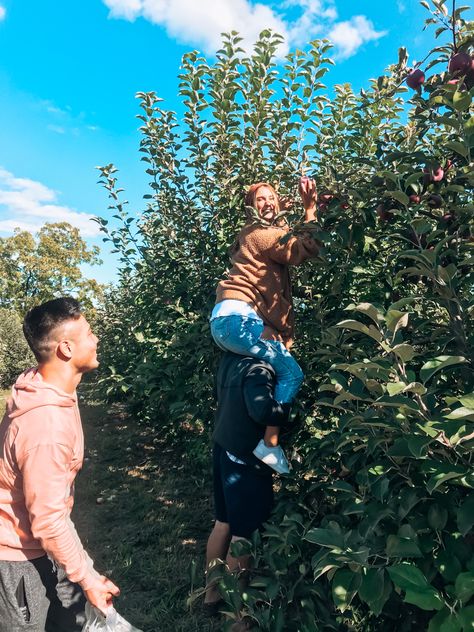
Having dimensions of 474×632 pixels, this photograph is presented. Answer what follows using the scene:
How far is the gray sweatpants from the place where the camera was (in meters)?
1.72

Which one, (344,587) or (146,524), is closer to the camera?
(344,587)

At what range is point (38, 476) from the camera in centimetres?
157

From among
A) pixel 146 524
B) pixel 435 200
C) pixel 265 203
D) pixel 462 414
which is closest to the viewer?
pixel 462 414

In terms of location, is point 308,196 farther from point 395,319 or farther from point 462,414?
point 462,414

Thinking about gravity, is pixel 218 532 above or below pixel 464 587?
below

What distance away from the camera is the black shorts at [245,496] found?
217 cm

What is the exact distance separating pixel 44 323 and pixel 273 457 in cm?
114

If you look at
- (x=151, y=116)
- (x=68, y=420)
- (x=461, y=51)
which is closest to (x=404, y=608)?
(x=68, y=420)

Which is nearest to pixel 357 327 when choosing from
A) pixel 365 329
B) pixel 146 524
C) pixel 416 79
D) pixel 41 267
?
pixel 365 329

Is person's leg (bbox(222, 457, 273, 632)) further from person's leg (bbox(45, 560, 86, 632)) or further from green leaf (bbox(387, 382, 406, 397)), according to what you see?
green leaf (bbox(387, 382, 406, 397))

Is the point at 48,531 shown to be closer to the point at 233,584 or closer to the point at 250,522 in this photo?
the point at 233,584

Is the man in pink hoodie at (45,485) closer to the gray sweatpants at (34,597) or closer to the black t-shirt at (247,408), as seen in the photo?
the gray sweatpants at (34,597)

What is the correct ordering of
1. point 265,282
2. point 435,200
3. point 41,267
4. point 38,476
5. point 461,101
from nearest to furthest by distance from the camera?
point 461,101 → point 38,476 → point 435,200 → point 265,282 → point 41,267

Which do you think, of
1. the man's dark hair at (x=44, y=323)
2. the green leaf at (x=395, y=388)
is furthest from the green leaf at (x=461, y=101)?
the man's dark hair at (x=44, y=323)
